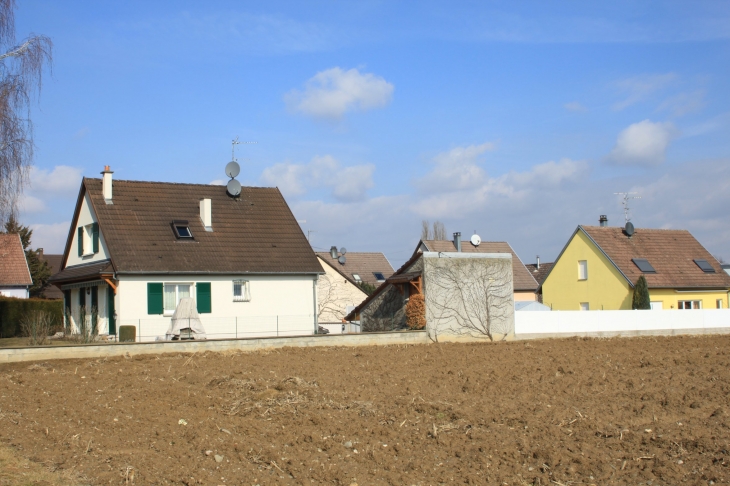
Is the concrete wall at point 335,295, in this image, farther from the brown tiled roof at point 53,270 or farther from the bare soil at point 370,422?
the bare soil at point 370,422

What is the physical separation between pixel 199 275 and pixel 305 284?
13.9 feet

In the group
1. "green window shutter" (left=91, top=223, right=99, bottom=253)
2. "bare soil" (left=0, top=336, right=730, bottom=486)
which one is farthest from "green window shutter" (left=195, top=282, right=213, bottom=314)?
"bare soil" (left=0, top=336, right=730, bottom=486)

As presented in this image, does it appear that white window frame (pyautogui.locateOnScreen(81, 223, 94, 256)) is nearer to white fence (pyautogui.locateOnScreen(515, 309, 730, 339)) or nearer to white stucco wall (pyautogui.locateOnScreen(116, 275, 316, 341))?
white stucco wall (pyautogui.locateOnScreen(116, 275, 316, 341))

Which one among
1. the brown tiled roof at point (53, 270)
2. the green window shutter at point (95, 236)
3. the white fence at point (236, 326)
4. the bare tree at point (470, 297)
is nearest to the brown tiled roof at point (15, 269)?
the brown tiled roof at point (53, 270)

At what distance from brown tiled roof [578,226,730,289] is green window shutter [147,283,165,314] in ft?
74.8

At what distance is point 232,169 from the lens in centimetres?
3066

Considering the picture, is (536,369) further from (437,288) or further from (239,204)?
(239,204)

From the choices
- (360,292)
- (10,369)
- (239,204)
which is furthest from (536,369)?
(360,292)

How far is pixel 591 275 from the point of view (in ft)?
126

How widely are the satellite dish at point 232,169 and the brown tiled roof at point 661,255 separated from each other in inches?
748

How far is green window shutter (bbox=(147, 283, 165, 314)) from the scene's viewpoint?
24828 mm

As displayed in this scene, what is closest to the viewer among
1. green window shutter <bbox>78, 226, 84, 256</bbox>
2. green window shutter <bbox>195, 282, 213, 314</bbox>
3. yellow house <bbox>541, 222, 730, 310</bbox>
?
green window shutter <bbox>195, 282, 213, 314</bbox>

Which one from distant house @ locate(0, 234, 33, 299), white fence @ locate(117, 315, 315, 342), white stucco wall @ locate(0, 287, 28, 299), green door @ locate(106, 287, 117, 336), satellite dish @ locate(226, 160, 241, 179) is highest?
satellite dish @ locate(226, 160, 241, 179)

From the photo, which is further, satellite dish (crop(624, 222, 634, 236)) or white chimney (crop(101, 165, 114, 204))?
satellite dish (crop(624, 222, 634, 236))
